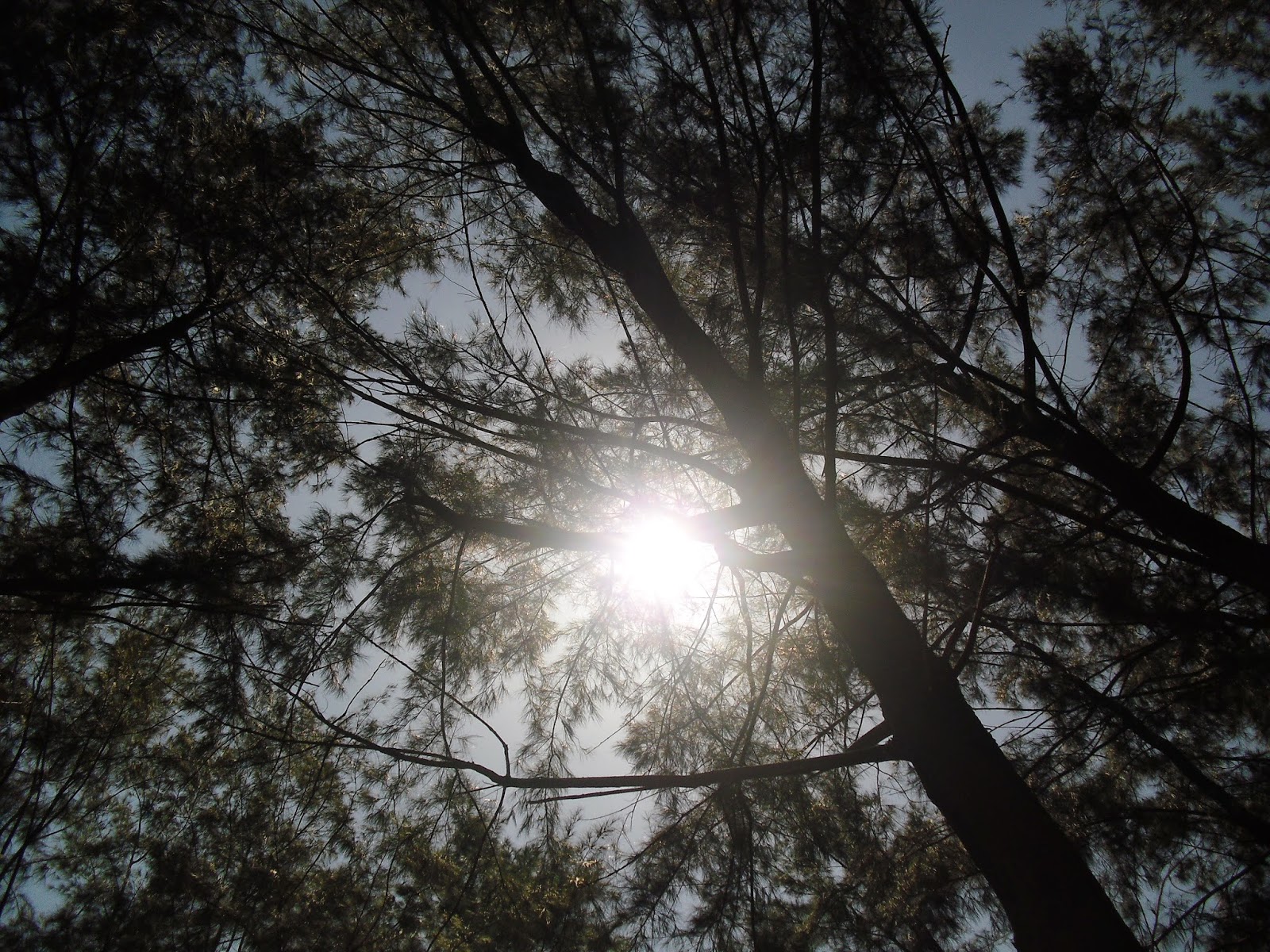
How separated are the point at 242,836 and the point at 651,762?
1.73 meters

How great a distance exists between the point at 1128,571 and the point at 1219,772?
994 millimetres

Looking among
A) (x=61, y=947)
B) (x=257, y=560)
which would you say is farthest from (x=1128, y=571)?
(x=61, y=947)

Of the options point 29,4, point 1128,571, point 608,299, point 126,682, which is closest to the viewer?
point 29,4

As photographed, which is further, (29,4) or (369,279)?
(369,279)

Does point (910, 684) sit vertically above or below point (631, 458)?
below

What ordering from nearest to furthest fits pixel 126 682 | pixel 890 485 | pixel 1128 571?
pixel 1128 571 → pixel 126 682 → pixel 890 485

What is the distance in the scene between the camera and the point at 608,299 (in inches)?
143

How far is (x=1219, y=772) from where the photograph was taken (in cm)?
276

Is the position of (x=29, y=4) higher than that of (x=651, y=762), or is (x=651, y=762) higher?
(x=29, y=4)

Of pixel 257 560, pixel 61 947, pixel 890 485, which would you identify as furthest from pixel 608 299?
pixel 61 947

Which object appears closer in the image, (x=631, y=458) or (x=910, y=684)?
(x=910, y=684)

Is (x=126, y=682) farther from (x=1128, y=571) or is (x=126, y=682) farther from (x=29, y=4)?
(x=1128, y=571)

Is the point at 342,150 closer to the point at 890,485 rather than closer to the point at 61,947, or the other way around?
the point at 890,485

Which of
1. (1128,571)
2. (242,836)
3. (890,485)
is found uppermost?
(890,485)
